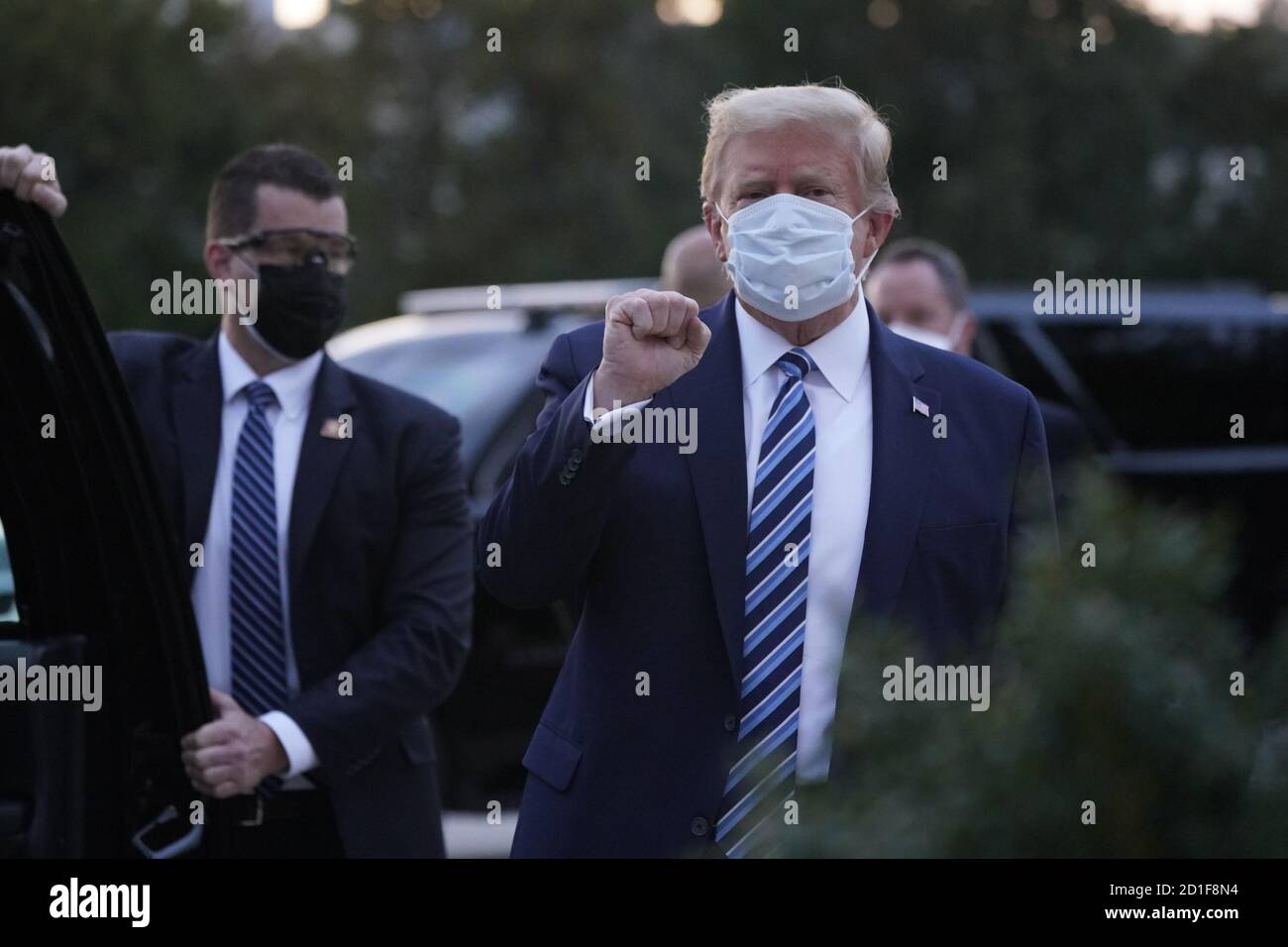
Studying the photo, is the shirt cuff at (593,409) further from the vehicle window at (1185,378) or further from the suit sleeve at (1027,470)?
the vehicle window at (1185,378)

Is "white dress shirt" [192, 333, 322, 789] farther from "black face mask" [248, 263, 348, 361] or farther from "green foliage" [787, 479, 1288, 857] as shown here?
"green foliage" [787, 479, 1288, 857]

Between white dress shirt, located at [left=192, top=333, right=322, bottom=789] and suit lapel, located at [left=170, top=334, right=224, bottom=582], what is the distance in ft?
0.06

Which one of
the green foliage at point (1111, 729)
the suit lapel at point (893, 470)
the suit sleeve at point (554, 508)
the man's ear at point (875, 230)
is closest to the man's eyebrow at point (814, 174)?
the man's ear at point (875, 230)

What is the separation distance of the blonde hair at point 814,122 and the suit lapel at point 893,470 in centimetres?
27

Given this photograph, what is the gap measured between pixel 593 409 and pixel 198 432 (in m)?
1.49

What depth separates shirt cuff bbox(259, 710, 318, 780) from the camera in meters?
3.62

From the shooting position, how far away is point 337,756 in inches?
147

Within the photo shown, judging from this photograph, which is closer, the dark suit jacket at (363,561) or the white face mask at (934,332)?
the dark suit jacket at (363,561)

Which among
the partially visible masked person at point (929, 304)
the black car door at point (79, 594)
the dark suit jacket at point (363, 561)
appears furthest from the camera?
the partially visible masked person at point (929, 304)

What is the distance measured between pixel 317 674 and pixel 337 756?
20cm

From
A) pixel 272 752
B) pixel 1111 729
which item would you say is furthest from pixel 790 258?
pixel 1111 729

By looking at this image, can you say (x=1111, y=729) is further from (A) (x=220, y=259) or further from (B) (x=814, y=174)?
(A) (x=220, y=259)

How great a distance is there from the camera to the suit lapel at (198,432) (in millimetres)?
3850
